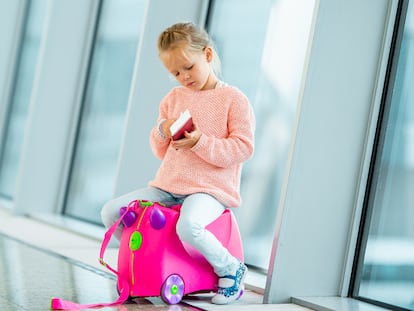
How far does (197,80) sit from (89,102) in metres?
2.13

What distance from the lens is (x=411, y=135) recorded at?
2426 millimetres

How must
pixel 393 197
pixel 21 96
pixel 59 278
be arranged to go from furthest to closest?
pixel 21 96, pixel 393 197, pixel 59 278

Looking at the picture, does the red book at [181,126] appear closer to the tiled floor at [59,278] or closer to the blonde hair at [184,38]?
the blonde hair at [184,38]

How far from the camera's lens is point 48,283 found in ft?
7.25

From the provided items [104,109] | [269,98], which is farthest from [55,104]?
[269,98]

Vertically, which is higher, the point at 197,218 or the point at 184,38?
the point at 184,38

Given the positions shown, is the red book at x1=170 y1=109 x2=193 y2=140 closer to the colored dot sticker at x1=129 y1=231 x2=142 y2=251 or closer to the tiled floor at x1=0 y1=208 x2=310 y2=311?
the colored dot sticker at x1=129 y1=231 x2=142 y2=251

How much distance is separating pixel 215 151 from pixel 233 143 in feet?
0.23

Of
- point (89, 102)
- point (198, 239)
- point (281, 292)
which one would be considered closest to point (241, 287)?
point (281, 292)

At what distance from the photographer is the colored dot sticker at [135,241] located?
6.88ft

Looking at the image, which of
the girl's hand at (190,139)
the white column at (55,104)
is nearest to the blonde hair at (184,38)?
the girl's hand at (190,139)

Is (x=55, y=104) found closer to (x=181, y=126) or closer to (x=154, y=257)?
(x=181, y=126)

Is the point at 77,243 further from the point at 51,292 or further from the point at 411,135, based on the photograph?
the point at 411,135

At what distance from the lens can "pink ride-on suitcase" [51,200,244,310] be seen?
209 centimetres
